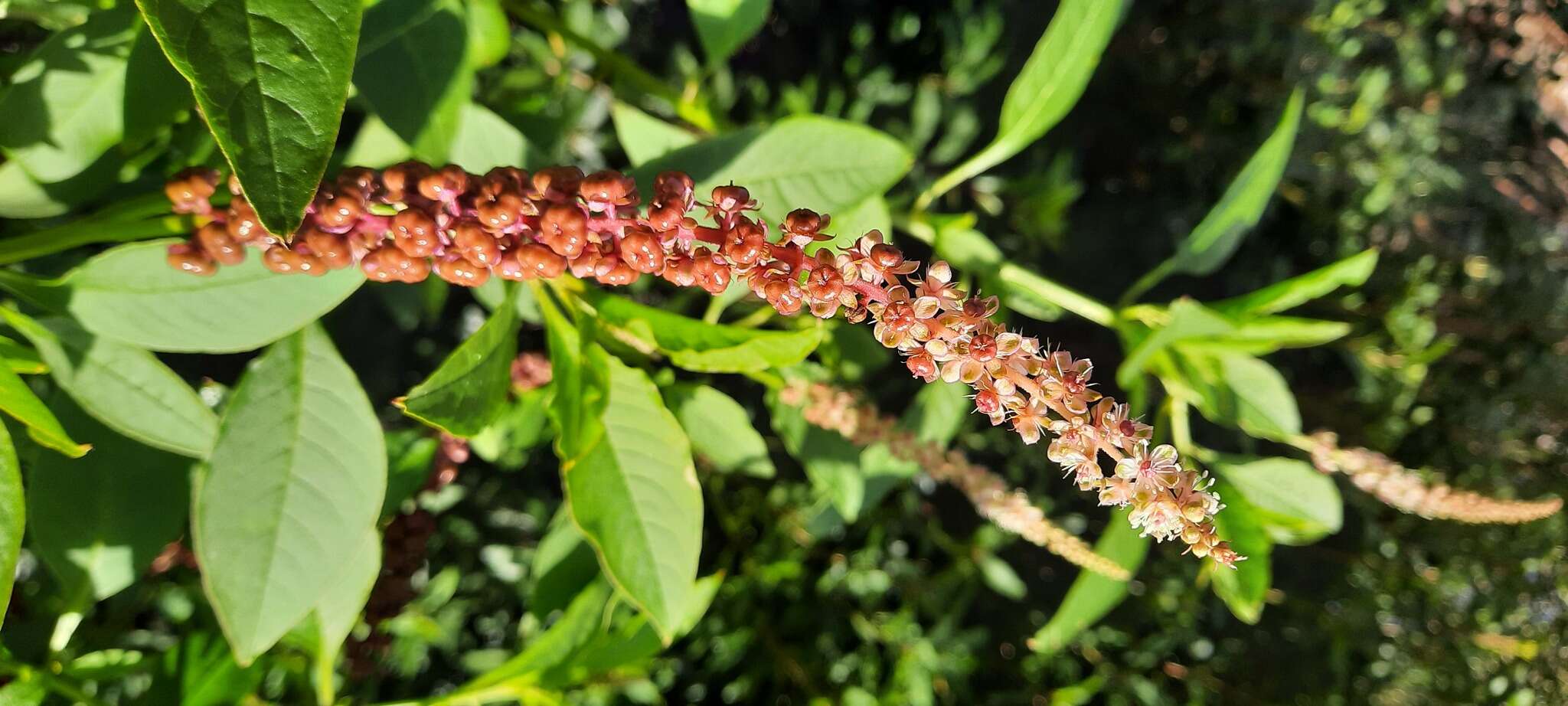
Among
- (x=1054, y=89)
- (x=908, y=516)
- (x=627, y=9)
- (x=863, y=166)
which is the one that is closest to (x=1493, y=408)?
(x=908, y=516)

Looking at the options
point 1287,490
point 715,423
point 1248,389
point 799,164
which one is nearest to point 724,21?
point 799,164

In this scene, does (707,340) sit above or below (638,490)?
above

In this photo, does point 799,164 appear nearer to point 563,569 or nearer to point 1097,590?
point 563,569

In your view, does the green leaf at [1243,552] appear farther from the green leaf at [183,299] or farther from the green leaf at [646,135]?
the green leaf at [183,299]

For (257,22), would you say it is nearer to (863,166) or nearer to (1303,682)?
(863,166)

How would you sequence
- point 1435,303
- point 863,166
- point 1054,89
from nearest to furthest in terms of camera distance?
point 863,166 → point 1054,89 → point 1435,303

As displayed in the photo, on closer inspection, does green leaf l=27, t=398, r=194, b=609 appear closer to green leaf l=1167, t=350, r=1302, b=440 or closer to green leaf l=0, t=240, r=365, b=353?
green leaf l=0, t=240, r=365, b=353
